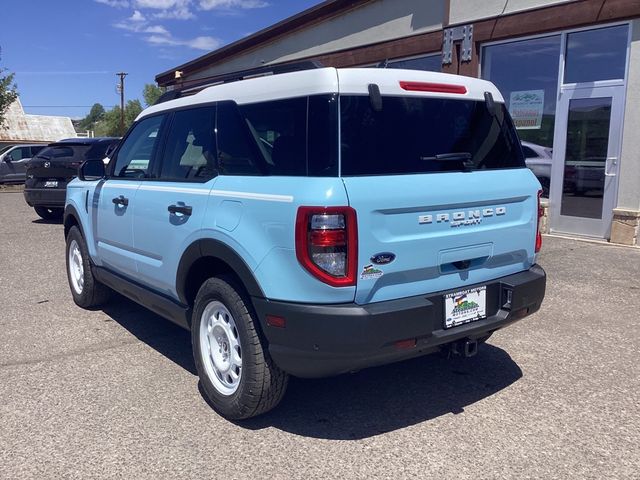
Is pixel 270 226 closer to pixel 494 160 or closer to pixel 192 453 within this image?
pixel 192 453

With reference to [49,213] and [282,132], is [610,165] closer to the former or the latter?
[282,132]

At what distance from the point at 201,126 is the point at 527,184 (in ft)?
6.93

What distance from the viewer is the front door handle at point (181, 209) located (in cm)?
369

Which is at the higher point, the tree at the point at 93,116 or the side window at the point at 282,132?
the tree at the point at 93,116

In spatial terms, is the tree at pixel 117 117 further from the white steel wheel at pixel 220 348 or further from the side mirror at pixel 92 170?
the white steel wheel at pixel 220 348

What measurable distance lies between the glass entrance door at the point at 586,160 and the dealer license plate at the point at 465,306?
268 inches

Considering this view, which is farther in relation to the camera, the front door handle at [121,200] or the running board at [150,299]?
the front door handle at [121,200]

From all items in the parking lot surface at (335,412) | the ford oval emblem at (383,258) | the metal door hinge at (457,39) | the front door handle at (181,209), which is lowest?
the parking lot surface at (335,412)

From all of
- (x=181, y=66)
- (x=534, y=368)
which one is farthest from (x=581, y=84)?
(x=181, y=66)

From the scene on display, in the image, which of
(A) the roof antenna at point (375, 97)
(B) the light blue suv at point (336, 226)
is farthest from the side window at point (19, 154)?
(A) the roof antenna at point (375, 97)

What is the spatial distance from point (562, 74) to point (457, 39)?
2210mm

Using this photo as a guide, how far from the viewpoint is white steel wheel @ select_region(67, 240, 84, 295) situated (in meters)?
5.81

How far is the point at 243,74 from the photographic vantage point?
4.03 meters

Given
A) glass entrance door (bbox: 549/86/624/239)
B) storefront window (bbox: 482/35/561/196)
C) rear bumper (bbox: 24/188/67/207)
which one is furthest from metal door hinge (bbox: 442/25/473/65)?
rear bumper (bbox: 24/188/67/207)
